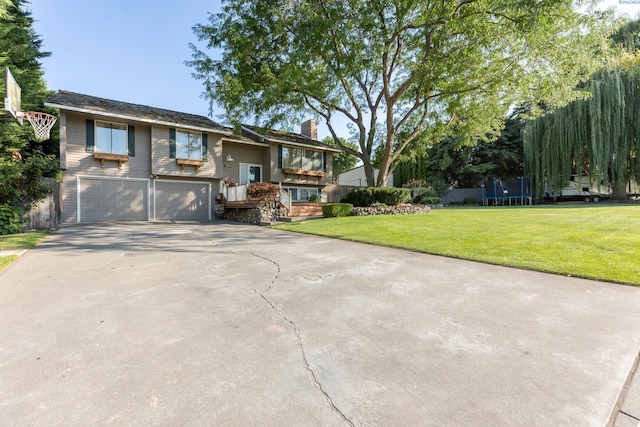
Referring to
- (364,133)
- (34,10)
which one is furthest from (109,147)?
(364,133)

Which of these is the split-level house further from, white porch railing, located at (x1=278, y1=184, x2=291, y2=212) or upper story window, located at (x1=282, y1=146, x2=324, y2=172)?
white porch railing, located at (x1=278, y1=184, x2=291, y2=212)

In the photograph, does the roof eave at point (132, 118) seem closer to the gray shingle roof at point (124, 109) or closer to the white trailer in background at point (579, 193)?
the gray shingle roof at point (124, 109)

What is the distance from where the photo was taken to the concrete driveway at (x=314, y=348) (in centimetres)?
160

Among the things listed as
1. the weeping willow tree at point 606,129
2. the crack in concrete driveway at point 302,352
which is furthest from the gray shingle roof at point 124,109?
the weeping willow tree at point 606,129

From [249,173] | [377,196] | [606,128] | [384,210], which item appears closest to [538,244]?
[384,210]

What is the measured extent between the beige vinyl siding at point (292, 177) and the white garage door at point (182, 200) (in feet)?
13.9

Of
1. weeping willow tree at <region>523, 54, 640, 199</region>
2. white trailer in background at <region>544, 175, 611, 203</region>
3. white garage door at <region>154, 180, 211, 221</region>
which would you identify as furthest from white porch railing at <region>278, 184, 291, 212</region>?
white trailer in background at <region>544, 175, 611, 203</region>

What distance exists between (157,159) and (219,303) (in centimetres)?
1407

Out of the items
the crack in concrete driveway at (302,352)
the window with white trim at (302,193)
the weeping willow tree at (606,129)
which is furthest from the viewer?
the window with white trim at (302,193)

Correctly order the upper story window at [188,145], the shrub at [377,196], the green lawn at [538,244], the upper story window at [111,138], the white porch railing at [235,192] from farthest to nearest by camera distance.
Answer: the upper story window at [188,145]
the shrub at [377,196]
the white porch railing at [235,192]
the upper story window at [111,138]
the green lawn at [538,244]

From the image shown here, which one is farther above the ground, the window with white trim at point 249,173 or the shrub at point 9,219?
the window with white trim at point 249,173

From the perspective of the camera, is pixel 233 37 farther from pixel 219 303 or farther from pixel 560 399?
pixel 560 399

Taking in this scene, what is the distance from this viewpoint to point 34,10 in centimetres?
1507

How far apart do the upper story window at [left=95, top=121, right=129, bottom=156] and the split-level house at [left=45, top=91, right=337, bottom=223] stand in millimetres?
39
